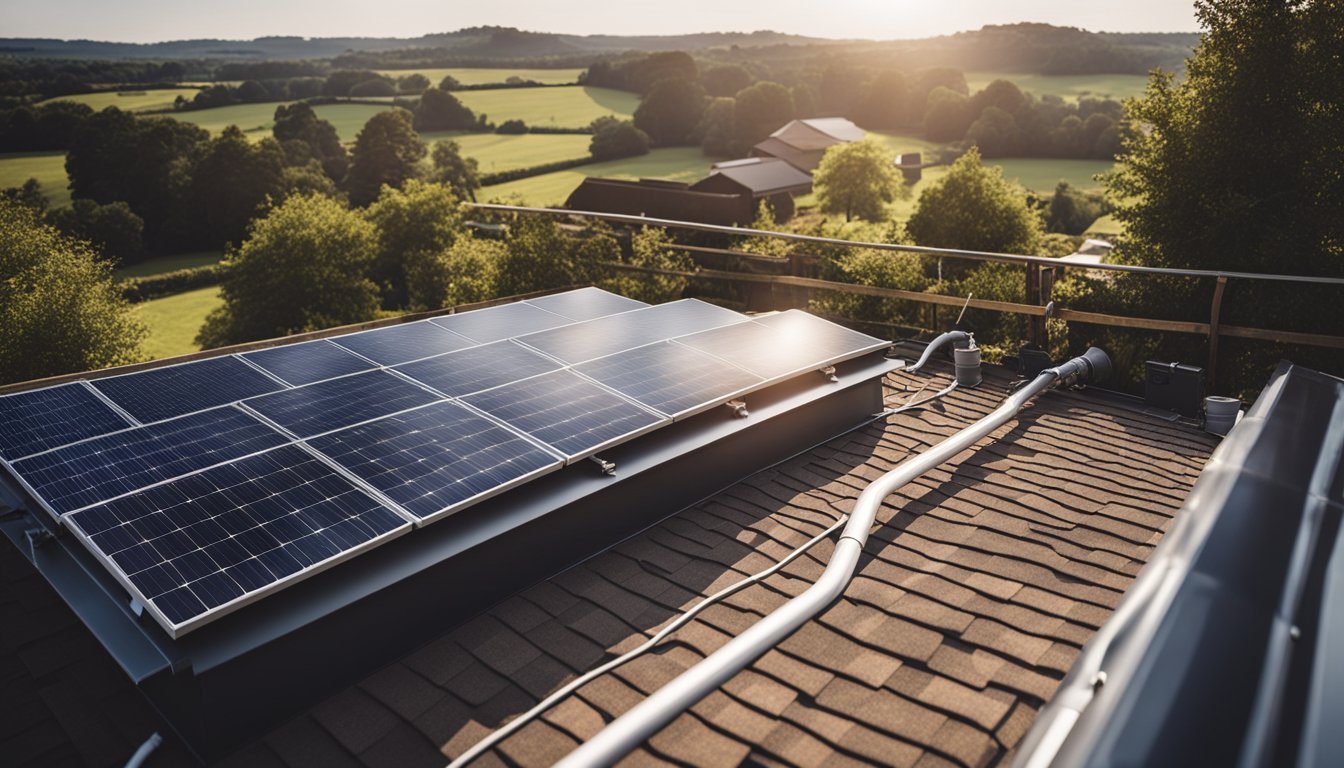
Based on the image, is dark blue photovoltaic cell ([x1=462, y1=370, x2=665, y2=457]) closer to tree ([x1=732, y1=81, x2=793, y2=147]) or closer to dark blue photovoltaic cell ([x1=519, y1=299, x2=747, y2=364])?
dark blue photovoltaic cell ([x1=519, y1=299, x2=747, y2=364])

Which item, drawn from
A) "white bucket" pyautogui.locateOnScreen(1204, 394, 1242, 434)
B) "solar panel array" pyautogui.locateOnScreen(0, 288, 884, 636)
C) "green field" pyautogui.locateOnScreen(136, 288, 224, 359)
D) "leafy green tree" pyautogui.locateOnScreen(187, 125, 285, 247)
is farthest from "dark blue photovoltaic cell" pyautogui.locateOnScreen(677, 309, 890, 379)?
"leafy green tree" pyautogui.locateOnScreen(187, 125, 285, 247)

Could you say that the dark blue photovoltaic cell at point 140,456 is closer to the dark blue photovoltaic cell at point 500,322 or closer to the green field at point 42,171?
the dark blue photovoltaic cell at point 500,322

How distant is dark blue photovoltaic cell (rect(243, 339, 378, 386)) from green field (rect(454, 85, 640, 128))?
116 meters

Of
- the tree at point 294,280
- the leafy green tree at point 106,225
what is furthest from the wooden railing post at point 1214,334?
the leafy green tree at point 106,225

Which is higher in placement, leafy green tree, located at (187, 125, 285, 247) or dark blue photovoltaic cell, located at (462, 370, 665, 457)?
dark blue photovoltaic cell, located at (462, 370, 665, 457)

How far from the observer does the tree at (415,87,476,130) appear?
367 feet

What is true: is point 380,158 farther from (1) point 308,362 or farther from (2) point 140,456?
(2) point 140,456

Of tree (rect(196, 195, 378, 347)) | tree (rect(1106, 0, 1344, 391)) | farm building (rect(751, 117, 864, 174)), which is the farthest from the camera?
farm building (rect(751, 117, 864, 174))

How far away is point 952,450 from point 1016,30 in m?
159

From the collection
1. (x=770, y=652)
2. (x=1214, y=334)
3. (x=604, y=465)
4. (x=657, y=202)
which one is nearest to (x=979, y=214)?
(x=657, y=202)

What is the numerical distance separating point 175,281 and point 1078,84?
12884 centimetres

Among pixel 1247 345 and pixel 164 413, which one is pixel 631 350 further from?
pixel 1247 345

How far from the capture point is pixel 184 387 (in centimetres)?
732

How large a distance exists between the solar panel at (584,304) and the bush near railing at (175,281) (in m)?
55.6
